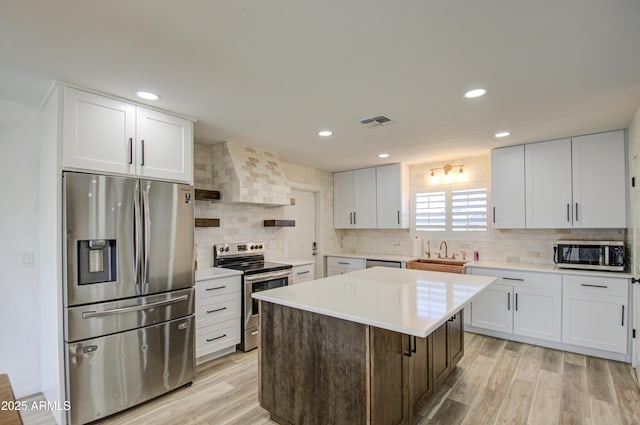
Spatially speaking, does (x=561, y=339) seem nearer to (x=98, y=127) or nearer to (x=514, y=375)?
(x=514, y=375)

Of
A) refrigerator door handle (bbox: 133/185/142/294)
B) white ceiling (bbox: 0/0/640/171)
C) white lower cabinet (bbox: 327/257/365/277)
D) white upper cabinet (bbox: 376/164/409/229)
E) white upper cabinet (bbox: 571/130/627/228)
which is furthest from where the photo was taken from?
white lower cabinet (bbox: 327/257/365/277)

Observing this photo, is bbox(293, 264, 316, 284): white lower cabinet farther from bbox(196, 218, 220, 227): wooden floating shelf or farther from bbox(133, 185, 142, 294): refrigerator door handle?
bbox(133, 185, 142, 294): refrigerator door handle

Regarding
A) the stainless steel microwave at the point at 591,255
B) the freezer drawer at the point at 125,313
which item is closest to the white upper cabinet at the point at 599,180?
the stainless steel microwave at the point at 591,255

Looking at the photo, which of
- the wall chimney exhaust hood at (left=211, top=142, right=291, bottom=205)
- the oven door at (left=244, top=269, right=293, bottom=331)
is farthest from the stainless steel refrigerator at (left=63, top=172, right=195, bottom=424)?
the wall chimney exhaust hood at (left=211, top=142, right=291, bottom=205)

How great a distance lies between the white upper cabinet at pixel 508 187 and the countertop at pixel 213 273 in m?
3.34

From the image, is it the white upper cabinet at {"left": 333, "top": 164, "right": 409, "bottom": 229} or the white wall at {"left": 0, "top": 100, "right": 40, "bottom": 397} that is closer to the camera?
the white wall at {"left": 0, "top": 100, "right": 40, "bottom": 397}

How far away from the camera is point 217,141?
371cm

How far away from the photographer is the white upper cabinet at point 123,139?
218 cm

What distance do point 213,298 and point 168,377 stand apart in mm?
796

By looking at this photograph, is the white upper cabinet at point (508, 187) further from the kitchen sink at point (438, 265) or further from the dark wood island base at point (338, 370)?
the dark wood island base at point (338, 370)

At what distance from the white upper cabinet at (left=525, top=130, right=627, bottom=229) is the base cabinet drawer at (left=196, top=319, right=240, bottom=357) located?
3.70 metres

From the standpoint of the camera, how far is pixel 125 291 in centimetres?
238

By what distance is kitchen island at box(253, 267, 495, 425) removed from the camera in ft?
5.72

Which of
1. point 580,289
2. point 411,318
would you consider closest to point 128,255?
point 411,318
